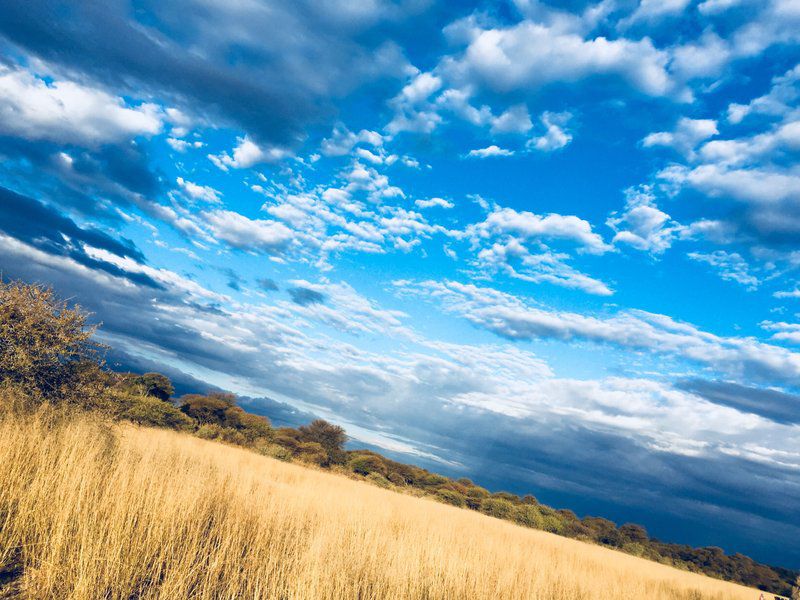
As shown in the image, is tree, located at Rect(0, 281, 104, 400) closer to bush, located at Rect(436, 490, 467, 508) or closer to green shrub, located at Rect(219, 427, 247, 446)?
green shrub, located at Rect(219, 427, 247, 446)

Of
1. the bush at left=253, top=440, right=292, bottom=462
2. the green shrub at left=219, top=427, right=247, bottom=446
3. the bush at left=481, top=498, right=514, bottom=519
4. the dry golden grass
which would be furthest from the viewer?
the bush at left=481, top=498, right=514, bottom=519

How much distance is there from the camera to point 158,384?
4319 centimetres

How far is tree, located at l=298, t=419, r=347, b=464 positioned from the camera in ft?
159

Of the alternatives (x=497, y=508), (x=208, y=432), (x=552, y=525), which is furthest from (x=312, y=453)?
(x=552, y=525)

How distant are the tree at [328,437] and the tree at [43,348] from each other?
40.0 m

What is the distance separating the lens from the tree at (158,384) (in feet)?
137

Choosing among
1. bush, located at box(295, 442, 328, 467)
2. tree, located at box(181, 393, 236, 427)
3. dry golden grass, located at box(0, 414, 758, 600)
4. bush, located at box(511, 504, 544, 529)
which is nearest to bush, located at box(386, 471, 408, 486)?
bush, located at box(295, 442, 328, 467)

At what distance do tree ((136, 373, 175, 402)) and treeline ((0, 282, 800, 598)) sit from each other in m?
0.12

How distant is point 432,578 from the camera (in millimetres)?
6824

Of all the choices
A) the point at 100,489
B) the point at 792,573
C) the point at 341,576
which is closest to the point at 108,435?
the point at 100,489

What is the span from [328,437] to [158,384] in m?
20.6

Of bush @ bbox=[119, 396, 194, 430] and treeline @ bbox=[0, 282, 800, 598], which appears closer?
treeline @ bbox=[0, 282, 800, 598]

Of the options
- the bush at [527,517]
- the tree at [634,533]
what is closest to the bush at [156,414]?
the bush at [527,517]

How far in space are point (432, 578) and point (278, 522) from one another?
302cm
